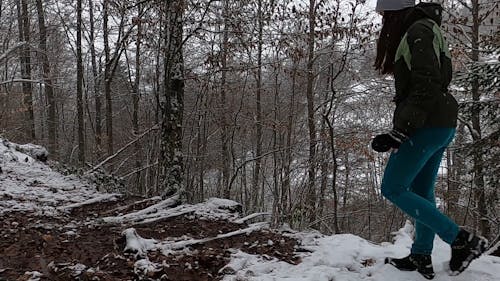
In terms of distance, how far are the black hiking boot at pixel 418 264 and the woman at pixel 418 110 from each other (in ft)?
0.05

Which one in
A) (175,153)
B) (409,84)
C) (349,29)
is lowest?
(175,153)

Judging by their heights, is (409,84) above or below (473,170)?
above

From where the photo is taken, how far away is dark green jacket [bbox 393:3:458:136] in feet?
8.56

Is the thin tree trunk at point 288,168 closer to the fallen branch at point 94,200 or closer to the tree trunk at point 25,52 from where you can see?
the fallen branch at point 94,200

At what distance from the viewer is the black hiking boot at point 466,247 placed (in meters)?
2.76

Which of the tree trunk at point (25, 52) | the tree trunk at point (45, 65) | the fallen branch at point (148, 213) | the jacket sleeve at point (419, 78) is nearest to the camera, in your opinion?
the jacket sleeve at point (419, 78)

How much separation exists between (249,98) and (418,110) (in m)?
14.1

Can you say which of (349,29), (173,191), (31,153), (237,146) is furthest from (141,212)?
(237,146)

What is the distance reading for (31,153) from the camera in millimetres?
10531

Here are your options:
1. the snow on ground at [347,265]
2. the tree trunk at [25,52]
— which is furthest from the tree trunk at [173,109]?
the tree trunk at [25,52]

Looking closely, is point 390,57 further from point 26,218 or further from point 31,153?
point 31,153

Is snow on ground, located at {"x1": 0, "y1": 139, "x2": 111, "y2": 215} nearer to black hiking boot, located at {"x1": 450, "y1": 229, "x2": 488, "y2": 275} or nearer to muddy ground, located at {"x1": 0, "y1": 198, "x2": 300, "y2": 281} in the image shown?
muddy ground, located at {"x1": 0, "y1": 198, "x2": 300, "y2": 281}

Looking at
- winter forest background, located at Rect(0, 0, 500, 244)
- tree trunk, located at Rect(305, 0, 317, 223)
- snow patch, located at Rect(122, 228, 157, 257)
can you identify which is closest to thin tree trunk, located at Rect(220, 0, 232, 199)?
winter forest background, located at Rect(0, 0, 500, 244)

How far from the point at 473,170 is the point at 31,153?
9.99 m
